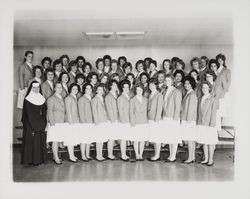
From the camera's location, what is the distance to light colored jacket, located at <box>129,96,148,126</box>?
498 centimetres

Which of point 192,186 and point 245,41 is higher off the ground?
point 245,41

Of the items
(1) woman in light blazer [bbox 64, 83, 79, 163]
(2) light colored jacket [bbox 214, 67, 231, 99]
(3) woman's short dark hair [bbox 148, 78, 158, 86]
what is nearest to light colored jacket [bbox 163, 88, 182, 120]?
(3) woman's short dark hair [bbox 148, 78, 158, 86]

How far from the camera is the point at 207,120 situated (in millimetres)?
4801

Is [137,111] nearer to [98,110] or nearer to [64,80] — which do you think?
[98,110]

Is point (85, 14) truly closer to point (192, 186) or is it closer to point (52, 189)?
point (52, 189)

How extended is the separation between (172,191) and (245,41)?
1.85 metres

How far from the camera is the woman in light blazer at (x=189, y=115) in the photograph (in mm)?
4887

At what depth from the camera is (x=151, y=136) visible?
5.04 metres

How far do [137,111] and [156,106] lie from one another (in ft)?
0.90

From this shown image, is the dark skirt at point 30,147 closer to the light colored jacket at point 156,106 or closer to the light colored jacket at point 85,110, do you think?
the light colored jacket at point 85,110

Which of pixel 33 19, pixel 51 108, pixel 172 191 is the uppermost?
pixel 33 19

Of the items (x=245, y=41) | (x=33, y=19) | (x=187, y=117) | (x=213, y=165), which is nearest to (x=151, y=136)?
(x=187, y=117)

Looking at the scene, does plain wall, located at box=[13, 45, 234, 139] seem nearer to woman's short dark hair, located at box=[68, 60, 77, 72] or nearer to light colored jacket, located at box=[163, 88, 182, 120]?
woman's short dark hair, located at box=[68, 60, 77, 72]

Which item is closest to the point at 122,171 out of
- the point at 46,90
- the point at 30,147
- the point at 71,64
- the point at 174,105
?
the point at 174,105
